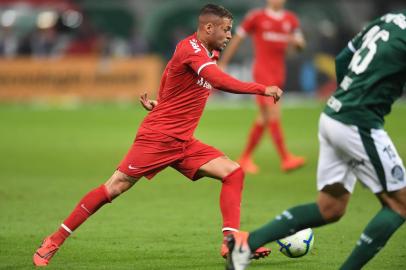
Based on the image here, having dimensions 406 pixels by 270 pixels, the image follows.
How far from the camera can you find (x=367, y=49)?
6.12 meters

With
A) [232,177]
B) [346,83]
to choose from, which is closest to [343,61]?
[346,83]

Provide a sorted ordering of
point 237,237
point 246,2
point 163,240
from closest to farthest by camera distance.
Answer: point 237,237
point 163,240
point 246,2

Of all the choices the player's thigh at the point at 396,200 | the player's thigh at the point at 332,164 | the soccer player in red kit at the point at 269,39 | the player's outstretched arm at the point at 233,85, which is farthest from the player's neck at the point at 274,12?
the player's thigh at the point at 396,200

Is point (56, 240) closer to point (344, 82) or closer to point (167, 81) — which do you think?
point (167, 81)

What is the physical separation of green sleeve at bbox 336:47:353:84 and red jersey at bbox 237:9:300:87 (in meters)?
7.23

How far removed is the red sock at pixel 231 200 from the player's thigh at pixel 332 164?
1.38 meters

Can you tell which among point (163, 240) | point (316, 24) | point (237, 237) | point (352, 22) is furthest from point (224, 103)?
point (237, 237)

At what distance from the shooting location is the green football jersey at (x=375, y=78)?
604 cm

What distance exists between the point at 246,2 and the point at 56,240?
25862mm

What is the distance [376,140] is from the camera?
6.00m

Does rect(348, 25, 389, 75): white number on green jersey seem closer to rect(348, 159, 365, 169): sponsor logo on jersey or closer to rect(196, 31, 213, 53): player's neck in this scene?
rect(348, 159, 365, 169): sponsor logo on jersey

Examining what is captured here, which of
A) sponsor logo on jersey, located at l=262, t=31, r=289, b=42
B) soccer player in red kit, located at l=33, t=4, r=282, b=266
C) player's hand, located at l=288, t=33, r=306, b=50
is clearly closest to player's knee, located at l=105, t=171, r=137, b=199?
soccer player in red kit, located at l=33, t=4, r=282, b=266

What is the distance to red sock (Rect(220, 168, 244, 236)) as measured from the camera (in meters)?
7.41

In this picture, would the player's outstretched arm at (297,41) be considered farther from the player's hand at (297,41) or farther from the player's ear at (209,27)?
the player's ear at (209,27)
